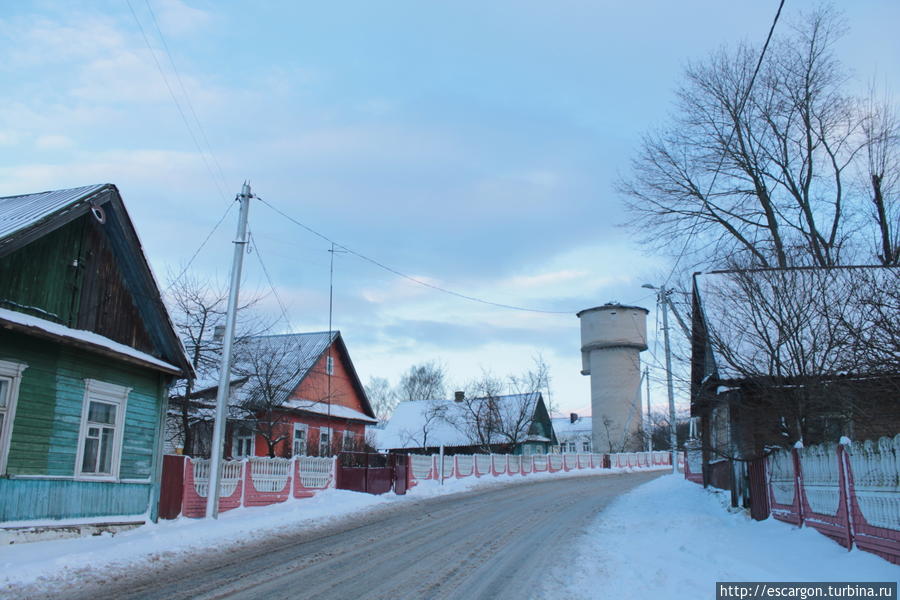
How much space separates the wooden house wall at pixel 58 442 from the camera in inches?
437

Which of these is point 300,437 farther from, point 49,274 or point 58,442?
point 49,274

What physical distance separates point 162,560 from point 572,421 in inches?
3661

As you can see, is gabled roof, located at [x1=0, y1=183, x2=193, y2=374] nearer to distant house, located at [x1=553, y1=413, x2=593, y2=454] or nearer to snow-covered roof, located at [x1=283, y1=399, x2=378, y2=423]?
snow-covered roof, located at [x1=283, y1=399, x2=378, y2=423]

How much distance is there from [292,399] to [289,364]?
2.42 m

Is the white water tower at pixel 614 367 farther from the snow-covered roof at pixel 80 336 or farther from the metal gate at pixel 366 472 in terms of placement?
the snow-covered roof at pixel 80 336

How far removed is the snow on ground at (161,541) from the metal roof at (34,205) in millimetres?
4927

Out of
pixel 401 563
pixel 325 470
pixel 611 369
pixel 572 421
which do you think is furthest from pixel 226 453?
pixel 572 421

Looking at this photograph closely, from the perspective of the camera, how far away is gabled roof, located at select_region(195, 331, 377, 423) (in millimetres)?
26641

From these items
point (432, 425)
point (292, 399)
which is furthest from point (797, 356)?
point (432, 425)

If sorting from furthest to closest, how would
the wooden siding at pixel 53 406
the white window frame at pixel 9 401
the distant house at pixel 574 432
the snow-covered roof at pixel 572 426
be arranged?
the snow-covered roof at pixel 572 426 → the distant house at pixel 574 432 → the wooden siding at pixel 53 406 → the white window frame at pixel 9 401

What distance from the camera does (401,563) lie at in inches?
396

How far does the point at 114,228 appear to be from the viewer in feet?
44.8

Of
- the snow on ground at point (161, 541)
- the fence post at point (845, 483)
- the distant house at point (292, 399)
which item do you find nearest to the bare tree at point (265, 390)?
the distant house at point (292, 399)

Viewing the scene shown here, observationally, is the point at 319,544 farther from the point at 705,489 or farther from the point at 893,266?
the point at 705,489
